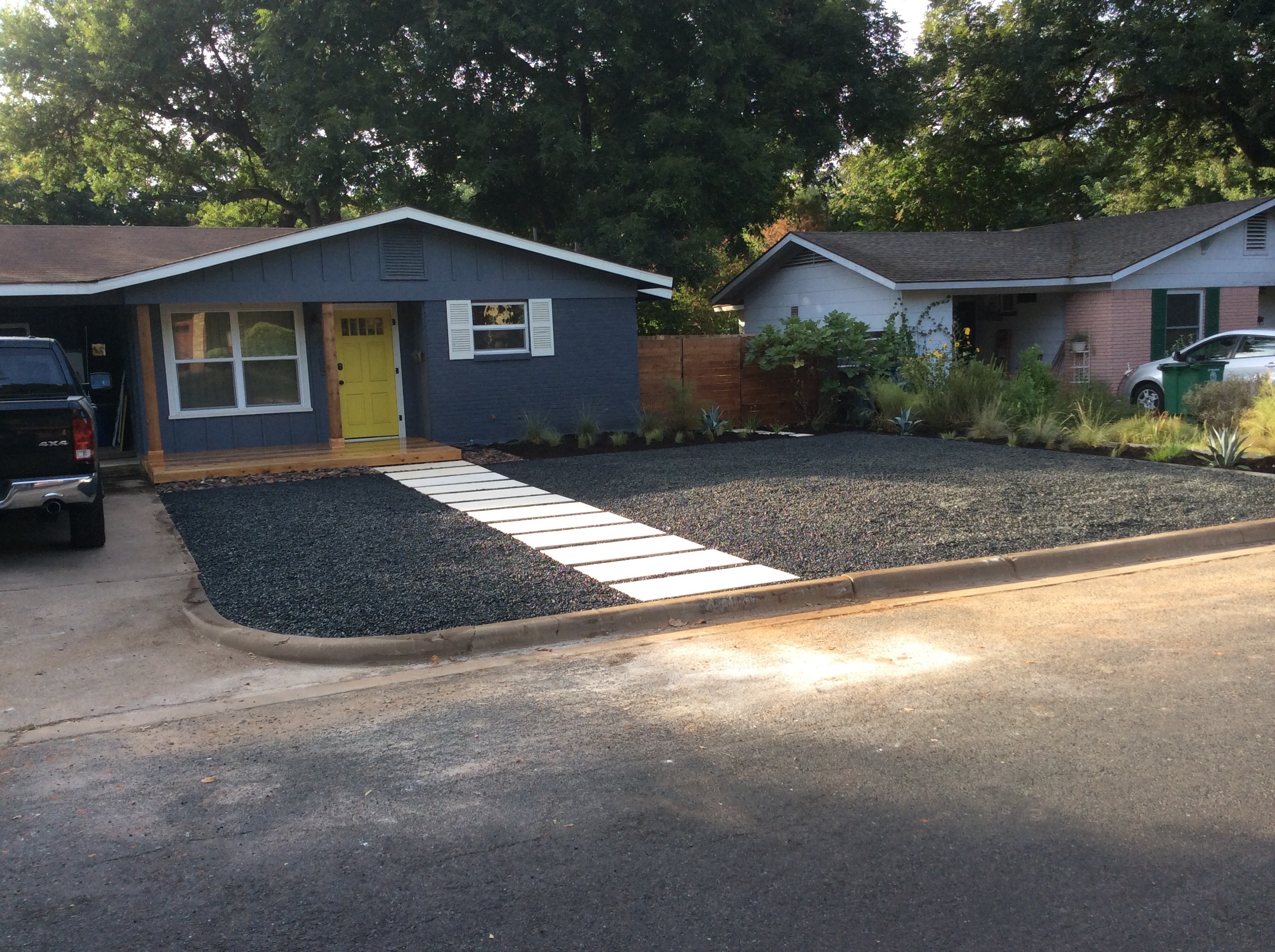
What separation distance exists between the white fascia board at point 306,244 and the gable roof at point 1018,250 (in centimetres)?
604

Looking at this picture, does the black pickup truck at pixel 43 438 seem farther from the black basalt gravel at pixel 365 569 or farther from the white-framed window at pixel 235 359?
the white-framed window at pixel 235 359

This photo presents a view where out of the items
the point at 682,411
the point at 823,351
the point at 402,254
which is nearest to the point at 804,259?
the point at 823,351

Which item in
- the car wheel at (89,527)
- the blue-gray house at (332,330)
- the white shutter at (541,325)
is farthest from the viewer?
the white shutter at (541,325)

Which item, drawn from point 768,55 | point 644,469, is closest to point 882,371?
point 644,469

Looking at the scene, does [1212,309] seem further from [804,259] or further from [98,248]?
[98,248]

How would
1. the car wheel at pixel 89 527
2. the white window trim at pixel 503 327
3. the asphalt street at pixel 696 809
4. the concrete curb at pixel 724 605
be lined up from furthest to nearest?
the white window trim at pixel 503 327 < the car wheel at pixel 89 527 < the concrete curb at pixel 724 605 < the asphalt street at pixel 696 809

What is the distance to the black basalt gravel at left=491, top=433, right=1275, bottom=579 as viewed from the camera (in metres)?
8.64

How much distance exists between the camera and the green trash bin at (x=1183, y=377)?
654 inches

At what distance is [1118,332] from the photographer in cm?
2173

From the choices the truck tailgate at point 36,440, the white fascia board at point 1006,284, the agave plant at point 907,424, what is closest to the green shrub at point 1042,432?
the agave plant at point 907,424

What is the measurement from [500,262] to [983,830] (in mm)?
14383

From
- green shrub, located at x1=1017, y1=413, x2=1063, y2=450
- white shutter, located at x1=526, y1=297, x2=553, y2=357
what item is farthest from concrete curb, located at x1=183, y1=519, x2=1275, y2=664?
white shutter, located at x1=526, y1=297, x2=553, y2=357

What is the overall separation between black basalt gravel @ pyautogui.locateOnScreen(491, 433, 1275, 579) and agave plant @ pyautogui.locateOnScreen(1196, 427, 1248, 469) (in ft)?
1.49

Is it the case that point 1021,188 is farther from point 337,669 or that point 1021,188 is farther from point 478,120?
point 337,669
